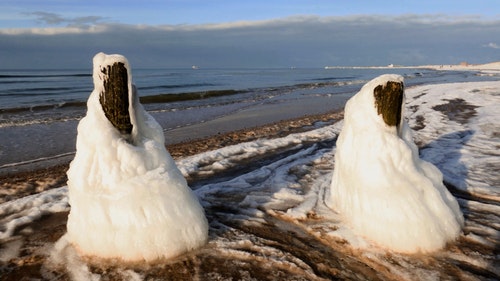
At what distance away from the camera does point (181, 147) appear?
11.3m

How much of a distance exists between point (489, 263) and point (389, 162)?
1538 millimetres

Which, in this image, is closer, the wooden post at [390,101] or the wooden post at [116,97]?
the wooden post at [116,97]

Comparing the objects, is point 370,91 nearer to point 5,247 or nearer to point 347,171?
point 347,171

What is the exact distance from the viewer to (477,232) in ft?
16.4

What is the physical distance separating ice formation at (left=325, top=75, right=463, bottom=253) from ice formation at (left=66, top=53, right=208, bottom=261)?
2.17 m

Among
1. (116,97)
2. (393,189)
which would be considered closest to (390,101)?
(393,189)

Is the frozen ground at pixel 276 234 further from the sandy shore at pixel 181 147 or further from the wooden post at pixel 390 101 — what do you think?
the wooden post at pixel 390 101

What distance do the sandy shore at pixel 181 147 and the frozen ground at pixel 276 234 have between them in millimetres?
820

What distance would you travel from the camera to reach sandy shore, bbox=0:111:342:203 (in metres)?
7.73

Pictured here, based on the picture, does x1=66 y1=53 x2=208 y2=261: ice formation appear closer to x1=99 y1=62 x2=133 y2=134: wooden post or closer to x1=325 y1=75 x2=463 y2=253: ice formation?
x1=99 y1=62 x2=133 y2=134: wooden post

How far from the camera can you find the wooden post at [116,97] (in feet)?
13.9

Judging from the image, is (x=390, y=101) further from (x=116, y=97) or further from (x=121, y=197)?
(x=121, y=197)

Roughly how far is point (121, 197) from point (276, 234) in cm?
207

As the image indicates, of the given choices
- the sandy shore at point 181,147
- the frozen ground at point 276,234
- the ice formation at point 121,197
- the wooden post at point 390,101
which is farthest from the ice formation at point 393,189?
the sandy shore at point 181,147
